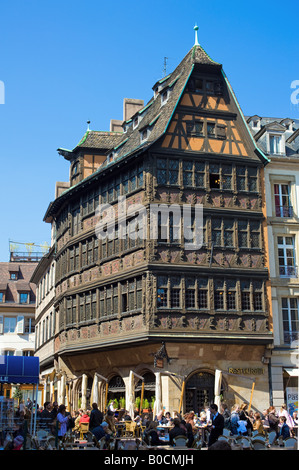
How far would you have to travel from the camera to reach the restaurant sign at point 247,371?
28531mm

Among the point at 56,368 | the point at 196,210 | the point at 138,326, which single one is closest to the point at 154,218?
the point at 196,210

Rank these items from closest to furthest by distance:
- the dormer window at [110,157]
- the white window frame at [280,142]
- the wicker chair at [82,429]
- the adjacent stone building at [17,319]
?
1. the wicker chair at [82,429]
2. the white window frame at [280,142]
3. the dormer window at [110,157]
4. the adjacent stone building at [17,319]

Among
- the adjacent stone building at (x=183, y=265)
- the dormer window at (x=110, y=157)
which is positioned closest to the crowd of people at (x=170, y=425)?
the adjacent stone building at (x=183, y=265)

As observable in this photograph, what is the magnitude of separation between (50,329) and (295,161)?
60.9 ft

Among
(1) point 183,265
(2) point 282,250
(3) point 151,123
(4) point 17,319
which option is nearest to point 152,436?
(1) point 183,265

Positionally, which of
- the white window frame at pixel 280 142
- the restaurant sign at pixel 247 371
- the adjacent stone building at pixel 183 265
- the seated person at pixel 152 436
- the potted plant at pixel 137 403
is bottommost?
the seated person at pixel 152 436

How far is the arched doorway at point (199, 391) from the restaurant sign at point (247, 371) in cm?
88

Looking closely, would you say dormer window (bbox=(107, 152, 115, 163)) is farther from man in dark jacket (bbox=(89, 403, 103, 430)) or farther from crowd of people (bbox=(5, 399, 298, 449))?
man in dark jacket (bbox=(89, 403, 103, 430))

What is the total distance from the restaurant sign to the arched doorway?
0.88m

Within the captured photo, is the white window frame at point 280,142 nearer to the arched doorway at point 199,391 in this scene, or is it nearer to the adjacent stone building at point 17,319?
the arched doorway at point 199,391

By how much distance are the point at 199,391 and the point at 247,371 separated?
232 cm
